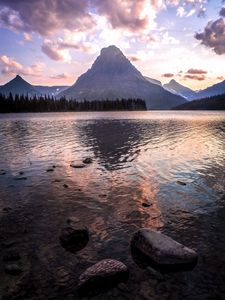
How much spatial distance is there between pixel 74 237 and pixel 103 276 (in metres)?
3.93

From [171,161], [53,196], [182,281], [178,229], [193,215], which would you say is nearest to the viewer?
[182,281]

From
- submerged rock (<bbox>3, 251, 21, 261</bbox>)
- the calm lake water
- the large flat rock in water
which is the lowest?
the calm lake water

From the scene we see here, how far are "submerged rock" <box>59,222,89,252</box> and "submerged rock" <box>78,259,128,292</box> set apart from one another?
265 cm

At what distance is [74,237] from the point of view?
47.5 feet

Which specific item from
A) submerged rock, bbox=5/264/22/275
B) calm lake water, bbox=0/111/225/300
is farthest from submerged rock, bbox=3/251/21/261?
submerged rock, bbox=5/264/22/275

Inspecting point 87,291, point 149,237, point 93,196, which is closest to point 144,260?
point 149,237

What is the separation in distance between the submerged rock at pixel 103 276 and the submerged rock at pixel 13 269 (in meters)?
2.89

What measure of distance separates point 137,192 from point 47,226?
29.8ft

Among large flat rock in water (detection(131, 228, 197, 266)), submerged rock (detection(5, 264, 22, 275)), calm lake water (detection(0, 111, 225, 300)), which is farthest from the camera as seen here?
large flat rock in water (detection(131, 228, 197, 266))

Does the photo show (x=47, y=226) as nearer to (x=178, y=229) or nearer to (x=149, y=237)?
(x=149, y=237)

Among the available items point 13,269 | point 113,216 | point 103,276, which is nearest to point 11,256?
Answer: point 13,269

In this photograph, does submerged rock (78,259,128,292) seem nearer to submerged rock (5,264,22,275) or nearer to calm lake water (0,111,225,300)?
calm lake water (0,111,225,300)

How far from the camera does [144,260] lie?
1264cm

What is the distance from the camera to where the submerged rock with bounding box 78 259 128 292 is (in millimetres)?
10711
